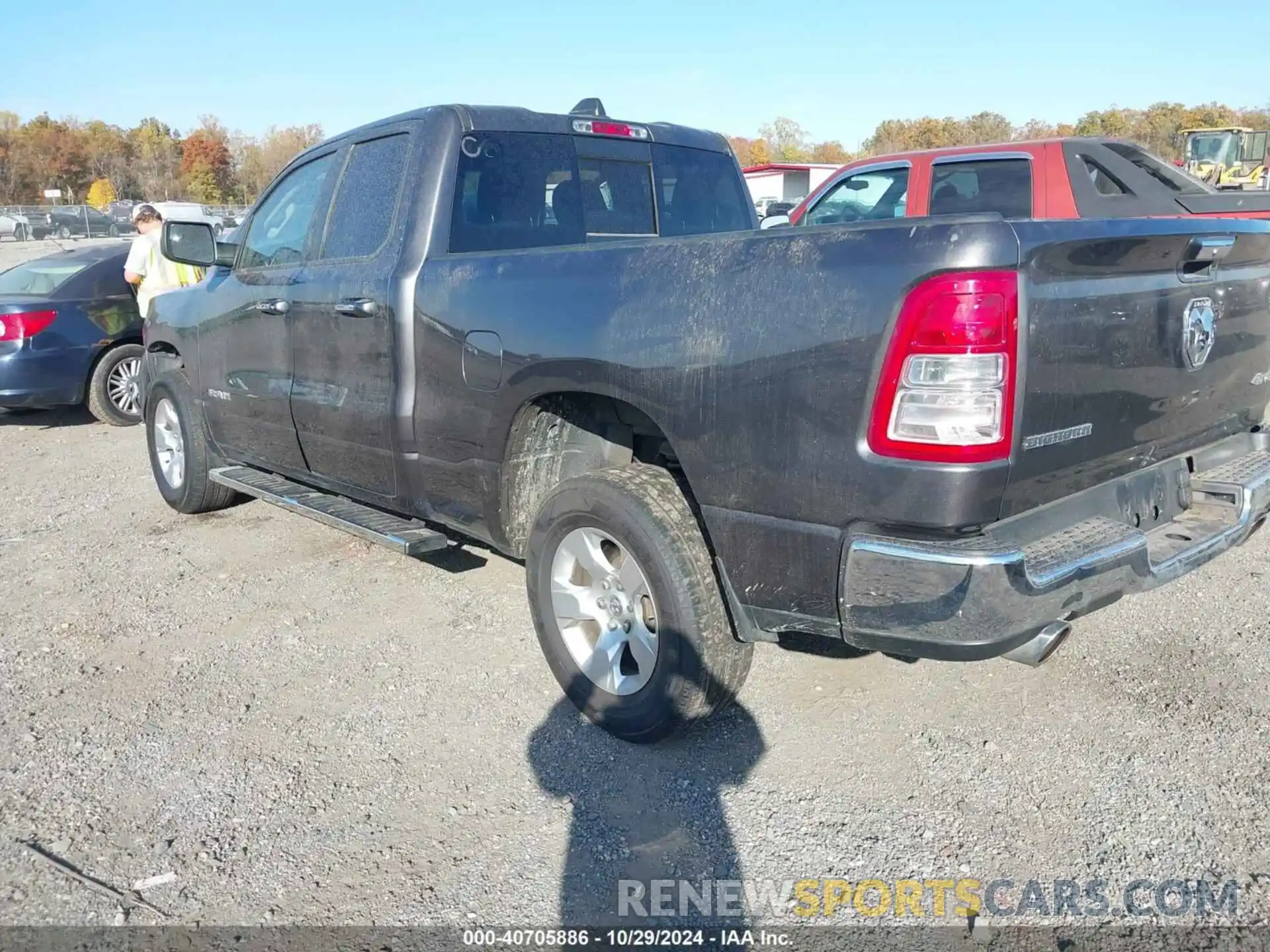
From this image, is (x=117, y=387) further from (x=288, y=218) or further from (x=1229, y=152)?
(x=1229, y=152)

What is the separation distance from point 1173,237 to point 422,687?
2908 mm

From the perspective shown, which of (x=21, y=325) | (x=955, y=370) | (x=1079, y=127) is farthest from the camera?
(x=1079, y=127)

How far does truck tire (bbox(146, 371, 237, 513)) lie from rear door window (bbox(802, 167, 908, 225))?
188 inches

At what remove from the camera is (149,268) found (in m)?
8.48

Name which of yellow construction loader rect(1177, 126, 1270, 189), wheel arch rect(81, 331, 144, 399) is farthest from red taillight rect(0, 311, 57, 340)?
yellow construction loader rect(1177, 126, 1270, 189)

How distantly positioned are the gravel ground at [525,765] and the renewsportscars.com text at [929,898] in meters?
0.04

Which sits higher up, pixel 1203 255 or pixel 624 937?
pixel 1203 255

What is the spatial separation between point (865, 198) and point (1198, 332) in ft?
17.6

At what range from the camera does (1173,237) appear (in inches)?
105

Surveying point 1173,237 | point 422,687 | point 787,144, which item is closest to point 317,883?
point 422,687

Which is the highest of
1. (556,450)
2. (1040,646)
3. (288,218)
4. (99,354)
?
(288,218)

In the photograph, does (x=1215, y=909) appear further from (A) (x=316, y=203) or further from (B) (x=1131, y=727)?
(A) (x=316, y=203)

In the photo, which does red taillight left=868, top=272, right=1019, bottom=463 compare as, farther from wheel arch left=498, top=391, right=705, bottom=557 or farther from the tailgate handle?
wheel arch left=498, top=391, right=705, bottom=557

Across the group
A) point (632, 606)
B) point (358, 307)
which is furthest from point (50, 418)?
point (632, 606)
